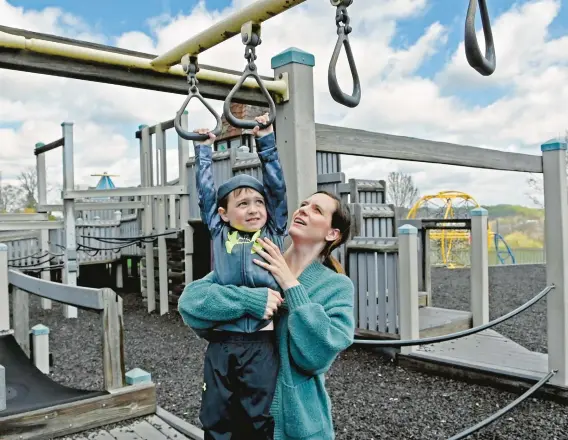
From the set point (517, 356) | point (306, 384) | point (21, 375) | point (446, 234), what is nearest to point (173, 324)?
point (21, 375)

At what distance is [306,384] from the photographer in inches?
50.7

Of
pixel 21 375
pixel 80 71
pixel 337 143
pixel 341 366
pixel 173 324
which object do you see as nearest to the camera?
pixel 80 71

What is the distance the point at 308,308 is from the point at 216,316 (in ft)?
0.72

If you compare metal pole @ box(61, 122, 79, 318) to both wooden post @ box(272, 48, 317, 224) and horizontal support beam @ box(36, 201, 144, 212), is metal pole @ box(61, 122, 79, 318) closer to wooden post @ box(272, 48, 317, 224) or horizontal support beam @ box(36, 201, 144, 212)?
horizontal support beam @ box(36, 201, 144, 212)

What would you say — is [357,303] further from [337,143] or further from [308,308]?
[308,308]

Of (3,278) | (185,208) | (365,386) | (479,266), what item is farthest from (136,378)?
(185,208)

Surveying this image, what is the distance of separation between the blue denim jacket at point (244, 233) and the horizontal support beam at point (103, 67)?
0.37 m

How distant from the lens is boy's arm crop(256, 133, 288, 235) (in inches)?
53.2

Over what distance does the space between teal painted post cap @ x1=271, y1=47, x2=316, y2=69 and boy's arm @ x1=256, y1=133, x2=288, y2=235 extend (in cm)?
48

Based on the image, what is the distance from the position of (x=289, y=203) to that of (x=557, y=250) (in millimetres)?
2540

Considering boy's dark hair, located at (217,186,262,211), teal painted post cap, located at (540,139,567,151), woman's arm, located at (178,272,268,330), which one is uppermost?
teal painted post cap, located at (540,139,567,151)

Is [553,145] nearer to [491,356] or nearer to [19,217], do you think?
[491,356]

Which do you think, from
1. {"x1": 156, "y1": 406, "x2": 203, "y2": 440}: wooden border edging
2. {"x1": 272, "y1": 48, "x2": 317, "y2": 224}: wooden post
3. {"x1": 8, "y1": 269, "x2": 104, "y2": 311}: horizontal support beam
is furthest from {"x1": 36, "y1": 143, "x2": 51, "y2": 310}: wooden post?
{"x1": 272, "y1": 48, "x2": 317, "y2": 224}: wooden post

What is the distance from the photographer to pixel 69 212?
650cm
